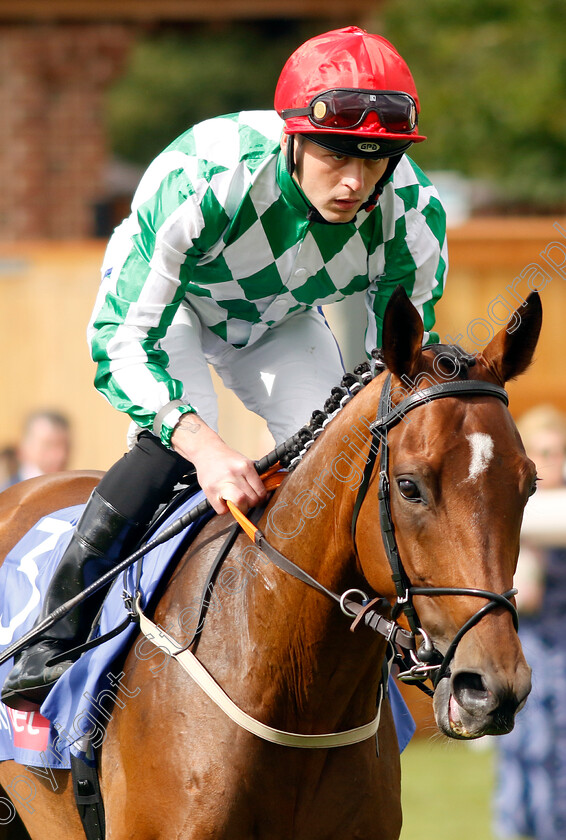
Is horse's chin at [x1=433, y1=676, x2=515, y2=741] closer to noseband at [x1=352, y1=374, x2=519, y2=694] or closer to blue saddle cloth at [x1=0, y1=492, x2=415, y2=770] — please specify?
noseband at [x1=352, y1=374, x2=519, y2=694]

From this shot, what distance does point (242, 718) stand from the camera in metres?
2.87

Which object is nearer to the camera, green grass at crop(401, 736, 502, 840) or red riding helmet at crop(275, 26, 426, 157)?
red riding helmet at crop(275, 26, 426, 157)

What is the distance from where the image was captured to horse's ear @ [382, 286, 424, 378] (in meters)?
2.62

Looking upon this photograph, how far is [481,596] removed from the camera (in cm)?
243

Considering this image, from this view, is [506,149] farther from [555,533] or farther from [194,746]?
[194,746]

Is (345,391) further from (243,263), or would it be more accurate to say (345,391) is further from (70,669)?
(70,669)

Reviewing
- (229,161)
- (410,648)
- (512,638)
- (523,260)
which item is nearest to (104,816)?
(410,648)

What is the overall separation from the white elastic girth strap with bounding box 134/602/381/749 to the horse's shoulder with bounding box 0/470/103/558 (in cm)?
105

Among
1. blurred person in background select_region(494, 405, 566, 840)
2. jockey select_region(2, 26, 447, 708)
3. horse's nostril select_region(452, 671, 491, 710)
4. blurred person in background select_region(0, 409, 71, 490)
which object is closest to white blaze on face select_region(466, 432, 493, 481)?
horse's nostril select_region(452, 671, 491, 710)

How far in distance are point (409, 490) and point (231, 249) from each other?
101cm

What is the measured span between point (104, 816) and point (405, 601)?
113 centimetres

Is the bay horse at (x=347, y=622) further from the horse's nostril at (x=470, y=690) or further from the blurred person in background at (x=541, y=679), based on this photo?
the blurred person in background at (x=541, y=679)

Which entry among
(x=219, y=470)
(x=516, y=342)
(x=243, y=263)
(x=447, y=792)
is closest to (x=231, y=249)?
(x=243, y=263)


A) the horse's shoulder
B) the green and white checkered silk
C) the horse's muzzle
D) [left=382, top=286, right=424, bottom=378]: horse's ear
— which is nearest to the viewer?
the horse's muzzle
